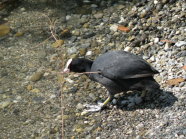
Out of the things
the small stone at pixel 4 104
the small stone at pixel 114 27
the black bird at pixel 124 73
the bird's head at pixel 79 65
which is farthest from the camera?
the small stone at pixel 114 27

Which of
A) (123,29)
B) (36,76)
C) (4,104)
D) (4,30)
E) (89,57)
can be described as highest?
(123,29)

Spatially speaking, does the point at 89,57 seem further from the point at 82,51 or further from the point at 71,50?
the point at 71,50

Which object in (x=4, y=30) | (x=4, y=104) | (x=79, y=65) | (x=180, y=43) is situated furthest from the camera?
(x=4, y=30)

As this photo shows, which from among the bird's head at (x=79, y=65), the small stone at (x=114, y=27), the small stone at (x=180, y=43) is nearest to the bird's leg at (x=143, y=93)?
the bird's head at (x=79, y=65)

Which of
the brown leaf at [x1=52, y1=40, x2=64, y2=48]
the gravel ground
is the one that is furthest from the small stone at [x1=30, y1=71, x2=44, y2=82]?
the brown leaf at [x1=52, y1=40, x2=64, y2=48]

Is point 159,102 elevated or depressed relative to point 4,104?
elevated

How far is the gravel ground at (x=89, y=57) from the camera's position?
4.50 m

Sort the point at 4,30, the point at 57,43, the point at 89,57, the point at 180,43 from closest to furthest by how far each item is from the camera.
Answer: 1. the point at 180,43
2. the point at 89,57
3. the point at 57,43
4. the point at 4,30

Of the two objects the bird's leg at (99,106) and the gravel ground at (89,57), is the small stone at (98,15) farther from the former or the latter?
the bird's leg at (99,106)

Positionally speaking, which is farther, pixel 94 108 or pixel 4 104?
pixel 4 104

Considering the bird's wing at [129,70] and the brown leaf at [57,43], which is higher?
the bird's wing at [129,70]

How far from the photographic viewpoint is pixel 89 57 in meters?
5.54

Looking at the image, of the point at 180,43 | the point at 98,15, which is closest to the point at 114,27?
the point at 98,15

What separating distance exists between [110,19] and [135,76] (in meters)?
1.92
